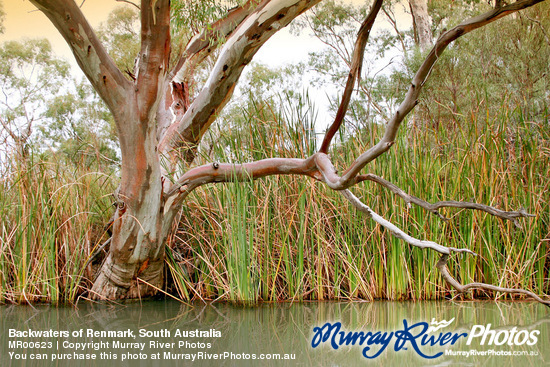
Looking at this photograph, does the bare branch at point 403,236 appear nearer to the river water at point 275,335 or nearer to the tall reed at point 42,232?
the river water at point 275,335

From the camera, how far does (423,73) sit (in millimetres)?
1838

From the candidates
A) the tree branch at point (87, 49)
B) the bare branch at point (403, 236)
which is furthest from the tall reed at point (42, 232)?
the bare branch at point (403, 236)

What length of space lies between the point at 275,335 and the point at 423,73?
1.25 m

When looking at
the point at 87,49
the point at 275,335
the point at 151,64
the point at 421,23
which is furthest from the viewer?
the point at 421,23

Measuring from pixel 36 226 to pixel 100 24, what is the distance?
12742mm

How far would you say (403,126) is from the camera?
10.6 feet

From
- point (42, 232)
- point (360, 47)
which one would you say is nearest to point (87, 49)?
point (42, 232)

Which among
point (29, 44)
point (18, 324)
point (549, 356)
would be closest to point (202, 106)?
point (18, 324)

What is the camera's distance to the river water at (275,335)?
164cm

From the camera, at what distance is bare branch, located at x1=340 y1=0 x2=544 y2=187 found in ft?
6.01

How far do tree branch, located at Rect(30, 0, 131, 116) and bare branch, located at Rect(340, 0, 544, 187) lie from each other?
1.47m

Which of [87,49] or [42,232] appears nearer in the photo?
[87,49]

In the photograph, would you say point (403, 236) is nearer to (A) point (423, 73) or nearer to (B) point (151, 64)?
(A) point (423, 73)

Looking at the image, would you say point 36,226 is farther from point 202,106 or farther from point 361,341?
point 361,341
